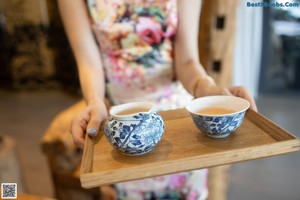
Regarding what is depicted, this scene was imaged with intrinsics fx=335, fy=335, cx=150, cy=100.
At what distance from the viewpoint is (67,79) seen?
3.44 meters

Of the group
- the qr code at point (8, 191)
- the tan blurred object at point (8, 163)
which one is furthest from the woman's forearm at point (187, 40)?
the tan blurred object at point (8, 163)

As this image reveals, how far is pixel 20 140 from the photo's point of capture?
2.53 metres

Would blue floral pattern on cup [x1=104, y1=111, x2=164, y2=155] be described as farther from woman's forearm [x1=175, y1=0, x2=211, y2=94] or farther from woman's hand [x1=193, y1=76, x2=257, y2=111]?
woman's forearm [x1=175, y1=0, x2=211, y2=94]

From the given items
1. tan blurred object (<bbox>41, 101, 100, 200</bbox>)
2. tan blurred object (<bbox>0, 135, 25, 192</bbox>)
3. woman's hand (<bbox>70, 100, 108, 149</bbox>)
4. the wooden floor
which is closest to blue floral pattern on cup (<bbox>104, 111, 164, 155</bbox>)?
woman's hand (<bbox>70, 100, 108, 149</bbox>)

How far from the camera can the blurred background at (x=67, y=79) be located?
6.45 feet

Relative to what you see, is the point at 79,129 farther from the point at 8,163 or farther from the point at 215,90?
the point at 8,163

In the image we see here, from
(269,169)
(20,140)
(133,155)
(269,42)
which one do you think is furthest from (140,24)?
(269,42)

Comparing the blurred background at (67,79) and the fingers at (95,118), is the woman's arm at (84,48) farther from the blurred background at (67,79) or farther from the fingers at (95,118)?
the blurred background at (67,79)

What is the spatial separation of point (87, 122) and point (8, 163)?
0.95 meters

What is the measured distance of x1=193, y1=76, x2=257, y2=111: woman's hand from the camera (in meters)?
0.69

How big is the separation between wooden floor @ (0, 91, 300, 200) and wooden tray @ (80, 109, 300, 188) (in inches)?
49.8

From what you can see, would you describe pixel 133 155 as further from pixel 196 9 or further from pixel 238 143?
pixel 196 9

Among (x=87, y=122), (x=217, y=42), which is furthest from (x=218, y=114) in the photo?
(x=217, y=42)

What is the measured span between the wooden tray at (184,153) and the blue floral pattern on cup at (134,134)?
2cm
